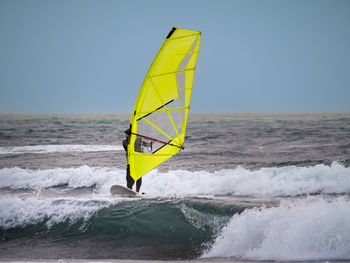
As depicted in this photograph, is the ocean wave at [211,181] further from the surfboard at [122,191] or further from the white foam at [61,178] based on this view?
the surfboard at [122,191]

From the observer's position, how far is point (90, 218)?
7152 millimetres

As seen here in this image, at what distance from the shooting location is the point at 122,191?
848cm

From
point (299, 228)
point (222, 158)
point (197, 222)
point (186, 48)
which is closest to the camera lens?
point (299, 228)

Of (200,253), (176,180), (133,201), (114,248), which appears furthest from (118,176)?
(200,253)

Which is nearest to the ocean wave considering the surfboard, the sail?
the surfboard

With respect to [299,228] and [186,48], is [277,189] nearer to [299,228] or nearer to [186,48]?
[299,228]

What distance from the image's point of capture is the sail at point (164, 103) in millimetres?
7441

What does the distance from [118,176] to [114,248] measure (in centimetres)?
613

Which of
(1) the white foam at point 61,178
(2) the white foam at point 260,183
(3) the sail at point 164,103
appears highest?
(3) the sail at point 164,103

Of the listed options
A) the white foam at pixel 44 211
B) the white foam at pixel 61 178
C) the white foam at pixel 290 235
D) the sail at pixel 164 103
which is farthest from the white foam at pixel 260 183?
the white foam at pixel 290 235

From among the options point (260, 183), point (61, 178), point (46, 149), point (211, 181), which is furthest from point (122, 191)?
point (46, 149)

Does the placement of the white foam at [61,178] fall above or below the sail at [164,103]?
below

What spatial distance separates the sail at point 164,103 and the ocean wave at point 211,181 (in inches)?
63.8

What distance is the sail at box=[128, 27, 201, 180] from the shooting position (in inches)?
293
